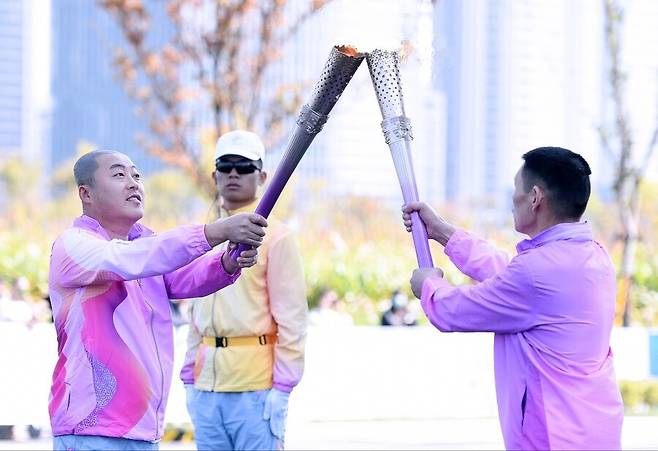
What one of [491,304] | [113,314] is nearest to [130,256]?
[113,314]

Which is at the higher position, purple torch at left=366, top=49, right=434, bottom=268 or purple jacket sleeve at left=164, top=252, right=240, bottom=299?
purple torch at left=366, top=49, right=434, bottom=268

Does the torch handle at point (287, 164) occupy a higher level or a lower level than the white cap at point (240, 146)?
lower

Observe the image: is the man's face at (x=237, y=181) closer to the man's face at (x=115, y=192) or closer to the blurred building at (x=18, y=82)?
the man's face at (x=115, y=192)

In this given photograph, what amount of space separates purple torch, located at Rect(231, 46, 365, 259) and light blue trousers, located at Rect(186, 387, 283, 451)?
1.34m

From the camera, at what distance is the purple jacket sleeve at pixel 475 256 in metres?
3.72

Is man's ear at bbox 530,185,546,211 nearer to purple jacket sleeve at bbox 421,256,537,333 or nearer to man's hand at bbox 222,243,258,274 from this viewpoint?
purple jacket sleeve at bbox 421,256,537,333

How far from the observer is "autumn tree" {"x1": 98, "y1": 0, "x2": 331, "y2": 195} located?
11.8 m

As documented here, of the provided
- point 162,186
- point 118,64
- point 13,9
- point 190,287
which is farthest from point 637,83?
point 13,9

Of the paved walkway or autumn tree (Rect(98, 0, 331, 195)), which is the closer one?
the paved walkway

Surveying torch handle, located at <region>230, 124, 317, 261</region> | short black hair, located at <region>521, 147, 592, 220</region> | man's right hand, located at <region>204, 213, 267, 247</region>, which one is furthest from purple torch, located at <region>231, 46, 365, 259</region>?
short black hair, located at <region>521, 147, 592, 220</region>

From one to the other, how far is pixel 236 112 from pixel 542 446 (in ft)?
31.2

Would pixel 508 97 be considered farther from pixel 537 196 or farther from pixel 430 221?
pixel 537 196

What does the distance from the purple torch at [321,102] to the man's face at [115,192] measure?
1.52 feet

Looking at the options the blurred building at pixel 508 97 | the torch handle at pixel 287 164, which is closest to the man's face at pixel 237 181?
the torch handle at pixel 287 164
